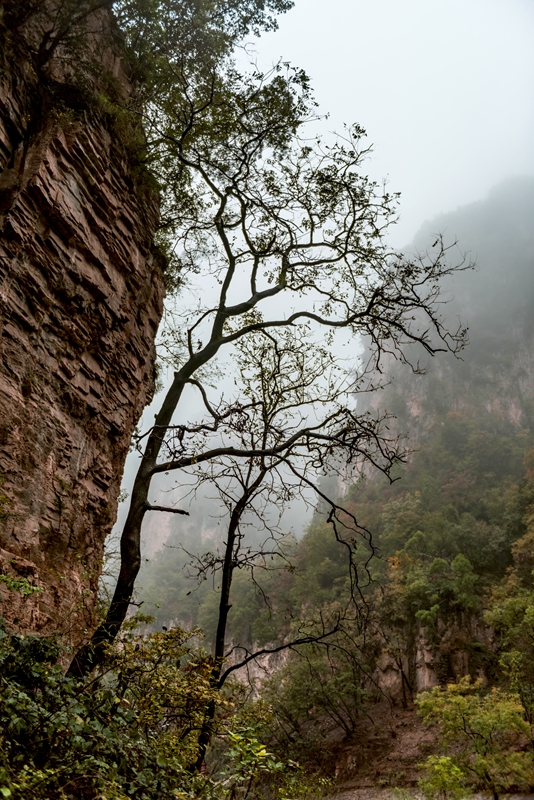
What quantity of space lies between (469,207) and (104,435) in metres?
101

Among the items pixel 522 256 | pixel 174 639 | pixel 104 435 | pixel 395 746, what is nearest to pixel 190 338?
pixel 104 435

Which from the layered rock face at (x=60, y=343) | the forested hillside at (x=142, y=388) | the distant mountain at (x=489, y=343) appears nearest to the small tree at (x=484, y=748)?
the forested hillside at (x=142, y=388)

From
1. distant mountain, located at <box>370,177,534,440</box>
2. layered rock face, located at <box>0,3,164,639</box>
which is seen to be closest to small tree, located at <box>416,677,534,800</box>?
layered rock face, located at <box>0,3,164,639</box>

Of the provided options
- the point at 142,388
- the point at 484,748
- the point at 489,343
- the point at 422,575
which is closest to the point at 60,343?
the point at 142,388

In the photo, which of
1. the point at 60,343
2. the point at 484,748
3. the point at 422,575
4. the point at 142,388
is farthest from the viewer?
the point at 422,575

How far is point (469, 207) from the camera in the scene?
90.1m

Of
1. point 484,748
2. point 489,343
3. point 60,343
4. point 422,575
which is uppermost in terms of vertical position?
point 489,343

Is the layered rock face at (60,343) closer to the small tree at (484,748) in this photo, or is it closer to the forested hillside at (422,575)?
the forested hillside at (422,575)

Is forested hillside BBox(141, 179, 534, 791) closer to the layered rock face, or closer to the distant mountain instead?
the distant mountain

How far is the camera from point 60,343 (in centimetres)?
436

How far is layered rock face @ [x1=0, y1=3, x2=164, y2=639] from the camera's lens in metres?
3.74

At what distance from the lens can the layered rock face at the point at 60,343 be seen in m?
3.74

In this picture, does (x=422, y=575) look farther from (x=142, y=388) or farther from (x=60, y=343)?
(x=60, y=343)

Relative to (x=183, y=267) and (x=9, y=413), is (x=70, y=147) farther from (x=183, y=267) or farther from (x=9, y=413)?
(x=183, y=267)
